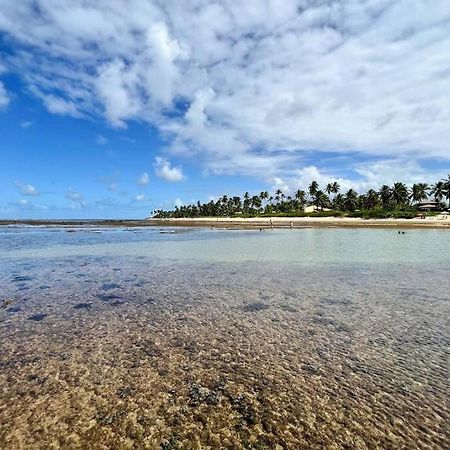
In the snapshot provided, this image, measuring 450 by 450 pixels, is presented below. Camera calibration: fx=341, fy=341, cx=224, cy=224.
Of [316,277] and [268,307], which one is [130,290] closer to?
[268,307]

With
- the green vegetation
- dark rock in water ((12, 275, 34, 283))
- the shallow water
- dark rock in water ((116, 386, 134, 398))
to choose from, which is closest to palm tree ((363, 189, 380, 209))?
the green vegetation

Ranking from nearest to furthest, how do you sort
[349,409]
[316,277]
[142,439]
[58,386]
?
1. [142,439]
2. [349,409]
3. [58,386]
4. [316,277]

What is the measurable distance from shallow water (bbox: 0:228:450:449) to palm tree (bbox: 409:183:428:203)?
148 meters

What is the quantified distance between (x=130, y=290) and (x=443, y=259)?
25.2 metres

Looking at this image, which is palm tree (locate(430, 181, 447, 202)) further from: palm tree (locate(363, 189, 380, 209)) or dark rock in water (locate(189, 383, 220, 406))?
dark rock in water (locate(189, 383, 220, 406))

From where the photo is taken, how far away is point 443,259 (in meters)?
28.0

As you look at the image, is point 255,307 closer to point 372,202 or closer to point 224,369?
point 224,369

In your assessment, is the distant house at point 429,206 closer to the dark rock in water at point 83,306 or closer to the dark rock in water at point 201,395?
the dark rock in water at point 83,306

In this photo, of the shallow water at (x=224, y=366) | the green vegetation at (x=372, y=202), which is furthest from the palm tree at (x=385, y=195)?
the shallow water at (x=224, y=366)

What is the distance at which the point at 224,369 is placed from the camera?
8.30 meters

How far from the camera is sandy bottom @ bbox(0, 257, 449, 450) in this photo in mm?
5906

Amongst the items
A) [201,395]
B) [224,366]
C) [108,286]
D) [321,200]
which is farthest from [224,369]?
[321,200]

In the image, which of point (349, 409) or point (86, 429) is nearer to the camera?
point (86, 429)

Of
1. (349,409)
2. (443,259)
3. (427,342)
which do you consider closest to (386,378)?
(349,409)
